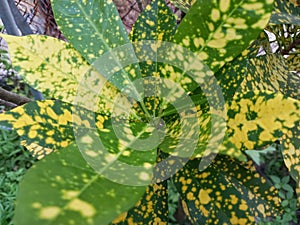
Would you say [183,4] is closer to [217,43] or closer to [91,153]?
[217,43]

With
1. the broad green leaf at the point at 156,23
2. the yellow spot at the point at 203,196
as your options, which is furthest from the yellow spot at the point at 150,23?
the yellow spot at the point at 203,196

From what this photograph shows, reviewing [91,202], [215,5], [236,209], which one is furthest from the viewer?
[236,209]

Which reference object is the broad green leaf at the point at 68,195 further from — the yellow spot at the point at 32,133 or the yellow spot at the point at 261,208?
the yellow spot at the point at 261,208

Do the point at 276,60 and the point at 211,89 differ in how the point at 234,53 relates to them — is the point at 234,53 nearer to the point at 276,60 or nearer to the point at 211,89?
the point at 211,89

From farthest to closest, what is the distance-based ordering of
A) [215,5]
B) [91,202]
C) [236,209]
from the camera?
[236,209] → [215,5] → [91,202]

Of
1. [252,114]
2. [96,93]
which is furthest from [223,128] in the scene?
[96,93]

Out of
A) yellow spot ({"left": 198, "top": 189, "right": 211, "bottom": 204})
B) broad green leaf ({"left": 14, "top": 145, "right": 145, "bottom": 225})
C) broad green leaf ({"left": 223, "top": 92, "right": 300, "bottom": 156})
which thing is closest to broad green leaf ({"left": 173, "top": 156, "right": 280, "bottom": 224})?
yellow spot ({"left": 198, "top": 189, "right": 211, "bottom": 204})
